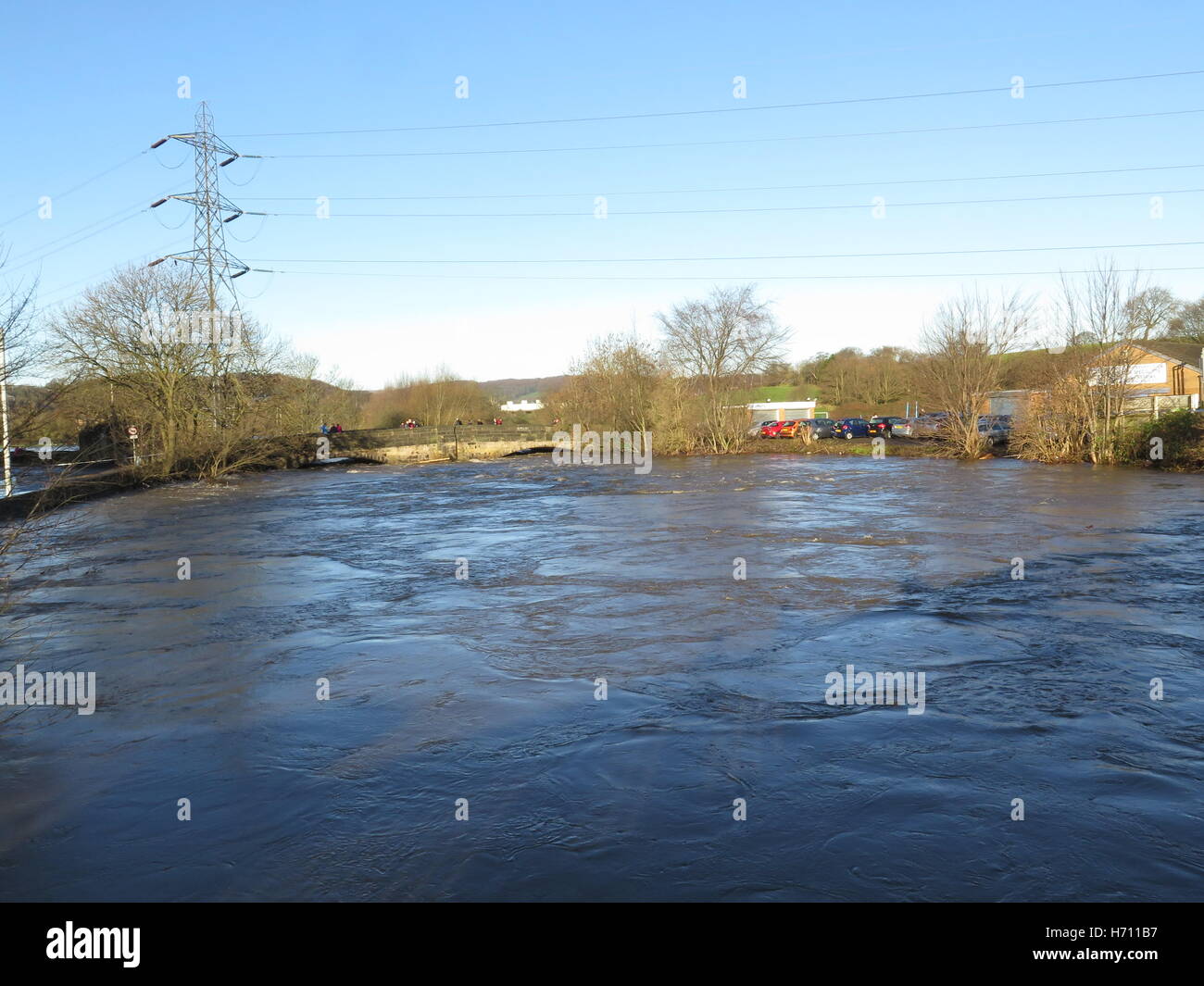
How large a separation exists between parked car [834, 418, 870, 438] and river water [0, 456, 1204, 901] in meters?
40.6

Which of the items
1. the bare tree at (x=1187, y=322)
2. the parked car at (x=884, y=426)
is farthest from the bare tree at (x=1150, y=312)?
the parked car at (x=884, y=426)

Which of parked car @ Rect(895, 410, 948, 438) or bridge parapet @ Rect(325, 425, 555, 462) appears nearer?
parked car @ Rect(895, 410, 948, 438)

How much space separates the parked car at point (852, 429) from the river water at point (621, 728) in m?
40.6

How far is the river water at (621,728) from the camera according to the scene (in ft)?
16.7

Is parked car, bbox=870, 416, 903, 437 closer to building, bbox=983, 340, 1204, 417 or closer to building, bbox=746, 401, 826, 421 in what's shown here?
building, bbox=983, 340, 1204, 417

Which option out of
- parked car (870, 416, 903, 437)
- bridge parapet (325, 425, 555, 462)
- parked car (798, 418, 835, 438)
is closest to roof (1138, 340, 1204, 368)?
parked car (870, 416, 903, 437)

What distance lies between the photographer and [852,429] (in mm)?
59469

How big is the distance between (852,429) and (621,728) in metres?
54.6

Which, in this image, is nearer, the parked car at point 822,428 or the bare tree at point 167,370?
the bare tree at point 167,370

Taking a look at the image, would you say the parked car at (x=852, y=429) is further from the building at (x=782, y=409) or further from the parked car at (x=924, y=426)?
the building at (x=782, y=409)

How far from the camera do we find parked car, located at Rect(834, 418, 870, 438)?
57250 mm
